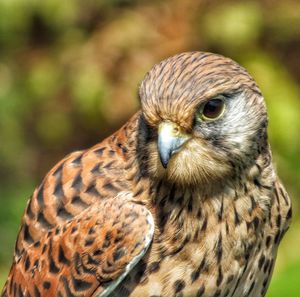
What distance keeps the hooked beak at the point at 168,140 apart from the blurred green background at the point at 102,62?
4.50 metres

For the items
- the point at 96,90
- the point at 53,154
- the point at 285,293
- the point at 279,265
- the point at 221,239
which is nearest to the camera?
the point at 221,239

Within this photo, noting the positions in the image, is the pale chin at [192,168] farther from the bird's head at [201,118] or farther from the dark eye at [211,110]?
the dark eye at [211,110]

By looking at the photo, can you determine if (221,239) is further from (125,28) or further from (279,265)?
(125,28)

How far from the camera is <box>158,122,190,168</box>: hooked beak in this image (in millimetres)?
4359

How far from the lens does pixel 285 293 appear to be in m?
6.63

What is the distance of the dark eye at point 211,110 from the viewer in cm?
450

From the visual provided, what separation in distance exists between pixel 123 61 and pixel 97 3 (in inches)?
29.4

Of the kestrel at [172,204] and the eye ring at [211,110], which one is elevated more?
the eye ring at [211,110]

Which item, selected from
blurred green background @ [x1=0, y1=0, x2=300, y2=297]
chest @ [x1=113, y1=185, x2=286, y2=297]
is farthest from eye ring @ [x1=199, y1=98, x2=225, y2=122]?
blurred green background @ [x1=0, y1=0, x2=300, y2=297]

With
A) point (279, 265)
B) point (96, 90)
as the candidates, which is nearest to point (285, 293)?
point (279, 265)

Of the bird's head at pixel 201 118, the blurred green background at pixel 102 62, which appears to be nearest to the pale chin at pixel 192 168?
the bird's head at pixel 201 118

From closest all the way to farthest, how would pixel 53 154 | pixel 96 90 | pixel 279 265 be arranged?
pixel 279 265, pixel 96 90, pixel 53 154

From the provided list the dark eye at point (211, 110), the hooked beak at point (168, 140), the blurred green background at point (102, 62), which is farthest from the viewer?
the blurred green background at point (102, 62)

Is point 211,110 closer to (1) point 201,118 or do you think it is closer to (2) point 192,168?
(1) point 201,118
